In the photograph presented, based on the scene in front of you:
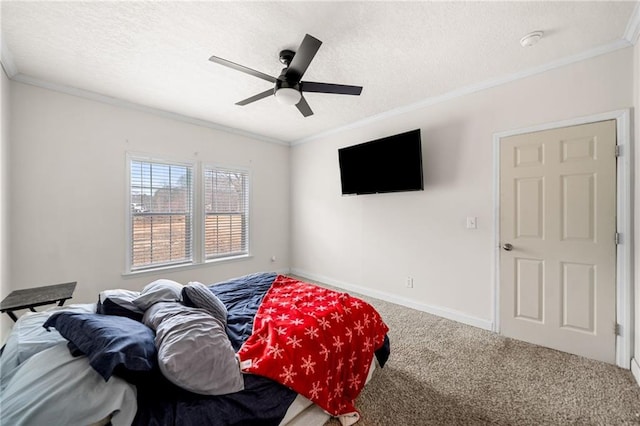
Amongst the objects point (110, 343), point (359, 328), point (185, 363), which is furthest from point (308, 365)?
point (110, 343)

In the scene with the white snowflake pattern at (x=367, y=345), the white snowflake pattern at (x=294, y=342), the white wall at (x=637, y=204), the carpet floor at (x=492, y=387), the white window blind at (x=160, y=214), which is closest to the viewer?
the white snowflake pattern at (x=294, y=342)

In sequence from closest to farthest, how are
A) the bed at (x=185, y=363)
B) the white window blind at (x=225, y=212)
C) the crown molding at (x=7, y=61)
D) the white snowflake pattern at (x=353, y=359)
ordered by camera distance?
the bed at (x=185, y=363), the white snowflake pattern at (x=353, y=359), the crown molding at (x=7, y=61), the white window blind at (x=225, y=212)

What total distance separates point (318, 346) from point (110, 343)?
1.02m

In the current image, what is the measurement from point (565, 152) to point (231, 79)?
3.29 m

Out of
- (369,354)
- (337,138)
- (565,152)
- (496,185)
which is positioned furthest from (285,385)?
(337,138)

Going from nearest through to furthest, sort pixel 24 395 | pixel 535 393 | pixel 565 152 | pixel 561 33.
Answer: pixel 24 395, pixel 535 393, pixel 561 33, pixel 565 152

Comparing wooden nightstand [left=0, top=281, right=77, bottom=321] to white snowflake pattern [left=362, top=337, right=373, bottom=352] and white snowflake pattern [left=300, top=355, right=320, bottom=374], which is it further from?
white snowflake pattern [left=362, top=337, right=373, bottom=352]

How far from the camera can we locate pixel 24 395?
90 cm

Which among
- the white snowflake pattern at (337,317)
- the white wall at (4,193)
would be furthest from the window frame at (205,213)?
the white snowflake pattern at (337,317)

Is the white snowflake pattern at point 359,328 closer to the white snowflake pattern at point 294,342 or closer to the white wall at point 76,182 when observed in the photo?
the white snowflake pattern at point 294,342

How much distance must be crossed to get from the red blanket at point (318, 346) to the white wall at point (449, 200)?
4.97 feet

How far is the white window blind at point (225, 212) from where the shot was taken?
3992 mm

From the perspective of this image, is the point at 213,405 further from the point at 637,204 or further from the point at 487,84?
the point at 487,84

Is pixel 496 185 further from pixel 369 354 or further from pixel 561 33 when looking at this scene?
pixel 369 354
